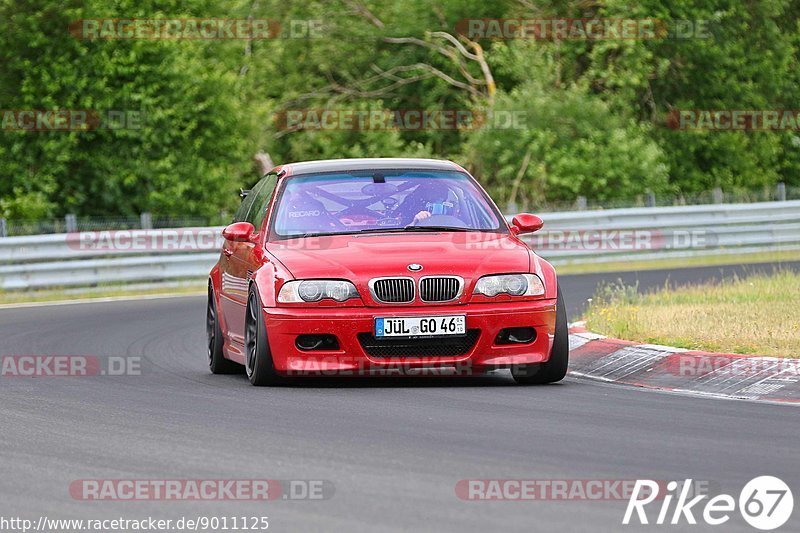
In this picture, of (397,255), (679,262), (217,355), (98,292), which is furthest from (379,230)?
(679,262)

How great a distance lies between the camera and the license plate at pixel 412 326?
10.3 meters

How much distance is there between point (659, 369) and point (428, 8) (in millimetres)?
34315

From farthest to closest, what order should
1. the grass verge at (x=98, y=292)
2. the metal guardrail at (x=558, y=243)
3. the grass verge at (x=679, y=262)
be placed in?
the grass verge at (x=679, y=262) < the metal guardrail at (x=558, y=243) < the grass verge at (x=98, y=292)

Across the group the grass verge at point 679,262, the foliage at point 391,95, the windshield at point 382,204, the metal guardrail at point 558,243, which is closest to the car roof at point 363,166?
the windshield at point 382,204

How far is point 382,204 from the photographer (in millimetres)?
11625

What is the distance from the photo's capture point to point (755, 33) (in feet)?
141

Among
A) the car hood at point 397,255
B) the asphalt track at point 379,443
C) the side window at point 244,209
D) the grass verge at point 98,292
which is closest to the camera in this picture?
the asphalt track at point 379,443

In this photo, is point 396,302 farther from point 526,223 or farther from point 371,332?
point 526,223

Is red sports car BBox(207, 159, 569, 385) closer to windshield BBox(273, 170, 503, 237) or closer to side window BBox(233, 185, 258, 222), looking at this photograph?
windshield BBox(273, 170, 503, 237)

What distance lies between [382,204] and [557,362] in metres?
1.80

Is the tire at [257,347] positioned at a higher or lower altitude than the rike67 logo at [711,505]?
lower

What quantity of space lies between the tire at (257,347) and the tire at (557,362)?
159 centimetres

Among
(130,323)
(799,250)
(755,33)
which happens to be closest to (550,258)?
(799,250)

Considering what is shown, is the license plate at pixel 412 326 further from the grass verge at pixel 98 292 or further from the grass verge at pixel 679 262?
the grass verge at pixel 679 262
